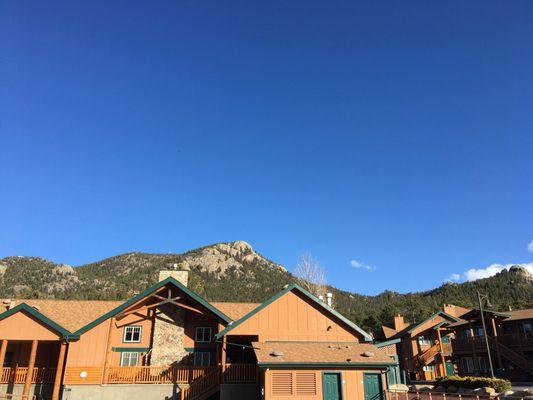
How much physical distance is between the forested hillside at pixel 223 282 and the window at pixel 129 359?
5909cm

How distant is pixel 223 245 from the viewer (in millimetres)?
137875

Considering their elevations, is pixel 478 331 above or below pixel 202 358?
above

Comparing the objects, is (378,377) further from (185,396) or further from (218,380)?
(185,396)

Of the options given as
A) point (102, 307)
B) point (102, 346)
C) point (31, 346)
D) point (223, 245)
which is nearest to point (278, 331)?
point (102, 346)

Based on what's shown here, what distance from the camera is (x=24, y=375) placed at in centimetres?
2605

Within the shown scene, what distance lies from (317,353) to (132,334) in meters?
12.5

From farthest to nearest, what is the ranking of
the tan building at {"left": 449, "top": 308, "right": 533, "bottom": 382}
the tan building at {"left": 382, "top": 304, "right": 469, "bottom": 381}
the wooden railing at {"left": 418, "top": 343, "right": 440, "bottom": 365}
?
the tan building at {"left": 382, "top": 304, "right": 469, "bottom": 381}, the wooden railing at {"left": 418, "top": 343, "right": 440, "bottom": 365}, the tan building at {"left": 449, "top": 308, "right": 533, "bottom": 382}

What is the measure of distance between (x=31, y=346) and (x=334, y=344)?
19670 millimetres

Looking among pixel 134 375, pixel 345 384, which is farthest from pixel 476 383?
pixel 134 375

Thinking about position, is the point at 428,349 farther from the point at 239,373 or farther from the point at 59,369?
the point at 59,369

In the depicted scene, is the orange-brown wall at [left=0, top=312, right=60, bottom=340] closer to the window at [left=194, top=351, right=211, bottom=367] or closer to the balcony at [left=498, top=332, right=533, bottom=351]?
the window at [left=194, top=351, right=211, bottom=367]

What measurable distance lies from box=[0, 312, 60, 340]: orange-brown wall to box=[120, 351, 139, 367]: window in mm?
4201

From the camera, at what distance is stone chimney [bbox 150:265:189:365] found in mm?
26953

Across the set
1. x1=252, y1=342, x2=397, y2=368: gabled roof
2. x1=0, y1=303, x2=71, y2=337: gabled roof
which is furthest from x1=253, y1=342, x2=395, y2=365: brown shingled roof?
x1=0, y1=303, x2=71, y2=337: gabled roof
